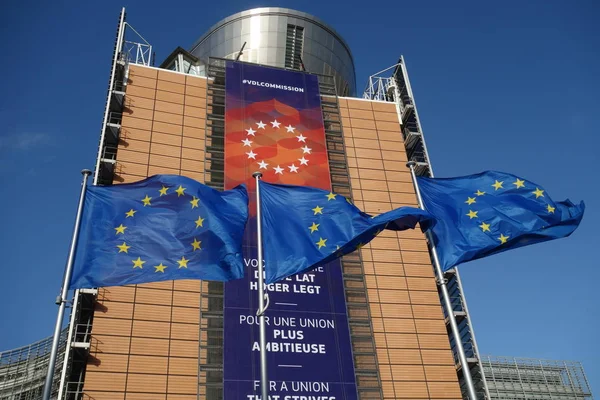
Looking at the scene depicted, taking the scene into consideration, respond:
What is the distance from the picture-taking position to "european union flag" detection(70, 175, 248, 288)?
1733 cm

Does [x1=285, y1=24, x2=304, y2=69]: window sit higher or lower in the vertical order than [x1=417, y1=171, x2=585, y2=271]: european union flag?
higher

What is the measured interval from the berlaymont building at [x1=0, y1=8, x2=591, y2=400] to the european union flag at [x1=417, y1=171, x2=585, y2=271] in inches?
480

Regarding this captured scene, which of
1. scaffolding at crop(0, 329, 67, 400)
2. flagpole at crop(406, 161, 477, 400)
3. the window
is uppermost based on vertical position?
the window

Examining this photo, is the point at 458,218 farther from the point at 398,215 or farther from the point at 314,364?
the point at 314,364

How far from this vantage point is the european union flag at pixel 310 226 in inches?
707

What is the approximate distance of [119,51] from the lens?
42.8 m

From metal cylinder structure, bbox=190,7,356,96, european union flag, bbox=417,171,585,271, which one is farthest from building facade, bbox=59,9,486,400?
european union flag, bbox=417,171,585,271

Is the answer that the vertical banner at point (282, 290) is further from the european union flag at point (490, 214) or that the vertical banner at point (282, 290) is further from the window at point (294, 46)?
the european union flag at point (490, 214)

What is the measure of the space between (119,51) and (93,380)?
24.2m

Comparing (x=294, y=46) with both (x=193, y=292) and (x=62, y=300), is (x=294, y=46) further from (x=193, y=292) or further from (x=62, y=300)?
(x=62, y=300)

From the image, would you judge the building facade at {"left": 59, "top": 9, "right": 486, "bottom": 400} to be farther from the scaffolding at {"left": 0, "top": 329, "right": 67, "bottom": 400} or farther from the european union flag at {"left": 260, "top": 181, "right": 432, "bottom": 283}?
the scaffolding at {"left": 0, "top": 329, "right": 67, "bottom": 400}

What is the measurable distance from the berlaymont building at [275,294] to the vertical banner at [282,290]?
9 cm

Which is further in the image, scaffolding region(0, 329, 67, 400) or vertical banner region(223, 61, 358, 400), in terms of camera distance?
scaffolding region(0, 329, 67, 400)

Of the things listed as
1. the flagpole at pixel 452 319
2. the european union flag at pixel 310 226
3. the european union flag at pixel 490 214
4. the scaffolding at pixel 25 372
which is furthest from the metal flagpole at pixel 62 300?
the scaffolding at pixel 25 372
